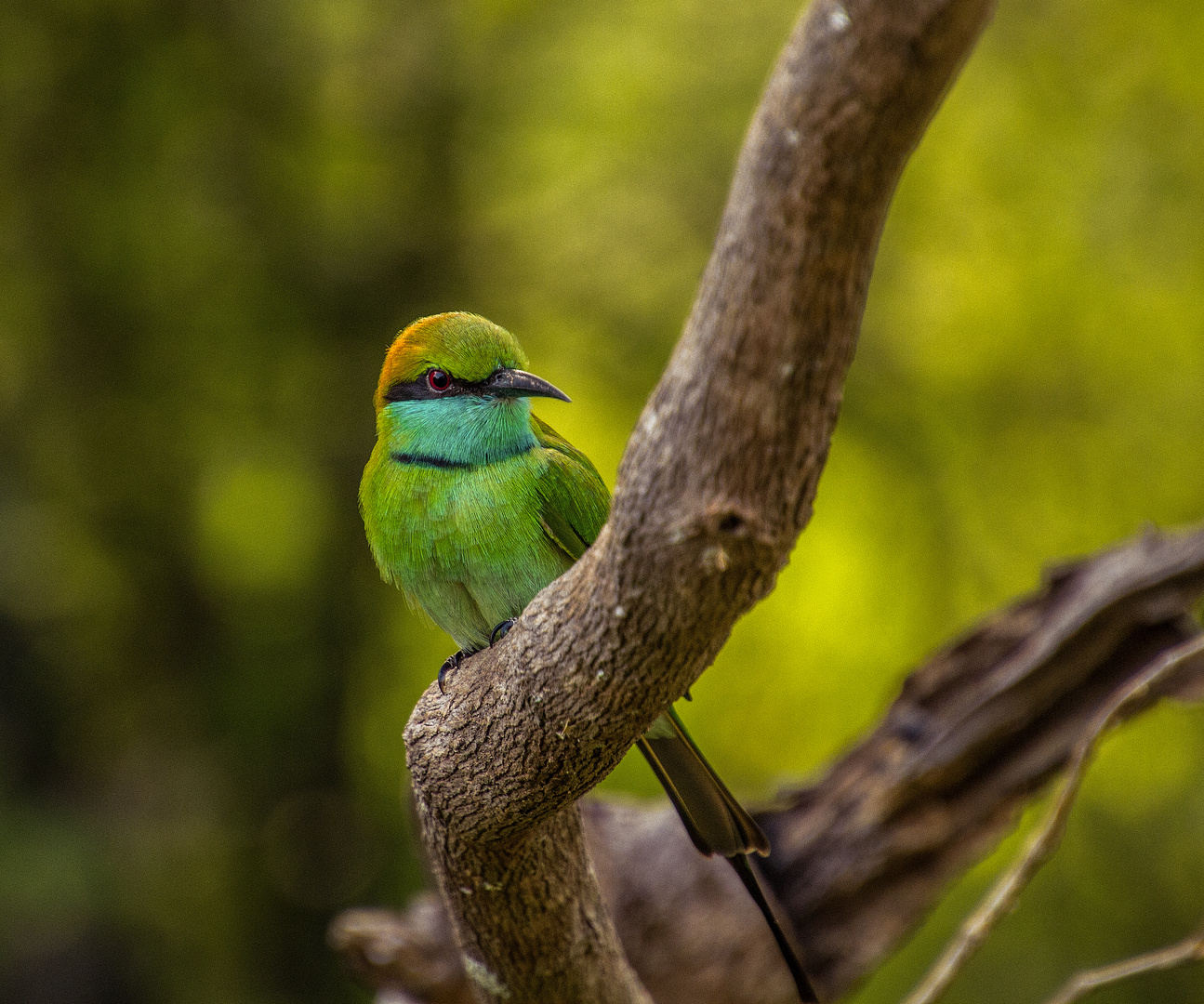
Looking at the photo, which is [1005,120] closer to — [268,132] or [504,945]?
[268,132]

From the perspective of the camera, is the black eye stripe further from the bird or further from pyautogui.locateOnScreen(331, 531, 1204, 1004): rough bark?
pyautogui.locateOnScreen(331, 531, 1204, 1004): rough bark

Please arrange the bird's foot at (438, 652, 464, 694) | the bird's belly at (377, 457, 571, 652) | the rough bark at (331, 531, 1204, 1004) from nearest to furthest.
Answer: the bird's foot at (438, 652, 464, 694) < the bird's belly at (377, 457, 571, 652) < the rough bark at (331, 531, 1204, 1004)

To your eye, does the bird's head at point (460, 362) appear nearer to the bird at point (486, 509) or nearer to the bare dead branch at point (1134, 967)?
the bird at point (486, 509)

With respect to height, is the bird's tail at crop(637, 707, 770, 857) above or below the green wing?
below

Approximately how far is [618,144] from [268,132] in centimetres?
176

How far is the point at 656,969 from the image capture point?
3455 mm

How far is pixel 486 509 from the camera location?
93.6 inches

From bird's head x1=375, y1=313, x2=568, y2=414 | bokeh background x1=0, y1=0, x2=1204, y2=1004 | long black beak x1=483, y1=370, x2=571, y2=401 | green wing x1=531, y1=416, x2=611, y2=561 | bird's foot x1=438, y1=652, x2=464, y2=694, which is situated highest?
bokeh background x1=0, y1=0, x2=1204, y2=1004

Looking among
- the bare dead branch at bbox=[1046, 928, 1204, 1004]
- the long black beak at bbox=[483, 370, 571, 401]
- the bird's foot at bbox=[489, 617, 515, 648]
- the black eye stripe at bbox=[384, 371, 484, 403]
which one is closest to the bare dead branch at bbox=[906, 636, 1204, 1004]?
the bare dead branch at bbox=[1046, 928, 1204, 1004]

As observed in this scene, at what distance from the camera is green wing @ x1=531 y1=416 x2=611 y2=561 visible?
241 cm

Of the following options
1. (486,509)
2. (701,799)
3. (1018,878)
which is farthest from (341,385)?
(1018,878)

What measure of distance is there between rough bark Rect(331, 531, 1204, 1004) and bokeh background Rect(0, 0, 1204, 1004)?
1690 mm

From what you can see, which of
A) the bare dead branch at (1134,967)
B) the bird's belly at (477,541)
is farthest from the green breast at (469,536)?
the bare dead branch at (1134,967)

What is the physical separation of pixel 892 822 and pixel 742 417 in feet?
7.70
